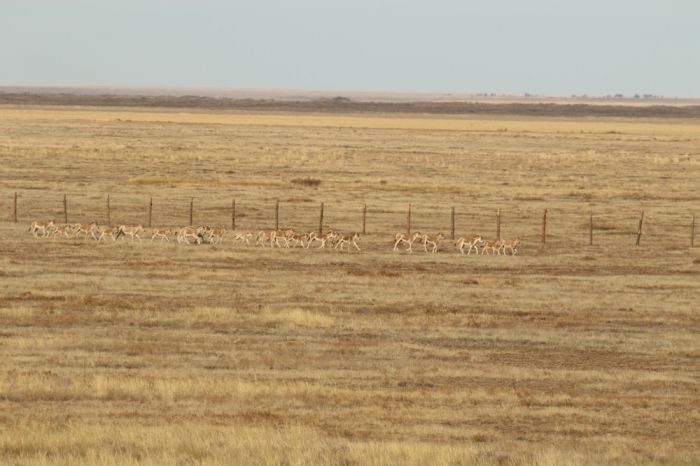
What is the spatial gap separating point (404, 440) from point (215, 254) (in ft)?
70.6

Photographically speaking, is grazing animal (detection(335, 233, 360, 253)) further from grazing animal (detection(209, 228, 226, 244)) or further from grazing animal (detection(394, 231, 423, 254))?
grazing animal (detection(209, 228, 226, 244))

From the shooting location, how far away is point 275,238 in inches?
1539

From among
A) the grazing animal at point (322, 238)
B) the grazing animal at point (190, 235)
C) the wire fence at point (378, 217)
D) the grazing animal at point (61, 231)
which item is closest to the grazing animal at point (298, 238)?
the grazing animal at point (322, 238)

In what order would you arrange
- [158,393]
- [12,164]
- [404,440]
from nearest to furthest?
[404,440] → [158,393] → [12,164]

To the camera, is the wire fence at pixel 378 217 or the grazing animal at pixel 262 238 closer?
the grazing animal at pixel 262 238

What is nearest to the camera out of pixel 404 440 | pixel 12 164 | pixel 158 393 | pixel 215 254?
pixel 404 440

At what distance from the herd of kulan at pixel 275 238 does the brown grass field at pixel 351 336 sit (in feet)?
1.73

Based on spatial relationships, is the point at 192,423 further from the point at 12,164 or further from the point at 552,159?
the point at 552,159

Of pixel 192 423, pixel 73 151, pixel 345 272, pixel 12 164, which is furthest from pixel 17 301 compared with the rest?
pixel 73 151

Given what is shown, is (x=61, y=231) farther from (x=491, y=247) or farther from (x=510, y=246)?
(x=510, y=246)

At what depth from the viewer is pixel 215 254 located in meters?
36.8

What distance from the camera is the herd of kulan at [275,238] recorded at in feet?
127

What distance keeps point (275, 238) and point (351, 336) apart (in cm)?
1504

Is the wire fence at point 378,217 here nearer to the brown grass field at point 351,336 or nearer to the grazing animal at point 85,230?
the brown grass field at point 351,336
